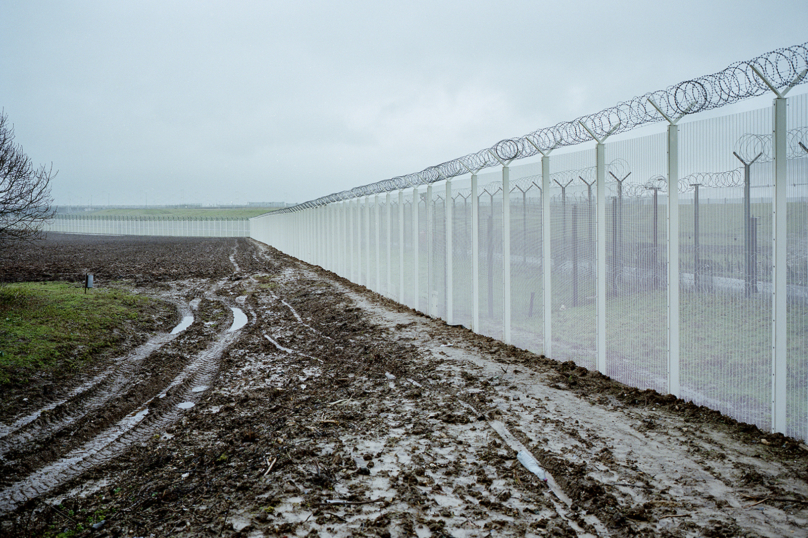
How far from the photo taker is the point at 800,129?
4.79 m

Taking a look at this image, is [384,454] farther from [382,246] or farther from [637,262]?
[382,246]

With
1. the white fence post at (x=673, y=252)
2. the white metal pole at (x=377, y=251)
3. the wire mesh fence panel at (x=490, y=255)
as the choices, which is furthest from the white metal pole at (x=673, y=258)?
the white metal pole at (x=377, y=251)

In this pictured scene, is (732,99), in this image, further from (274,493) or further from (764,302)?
(274,493)

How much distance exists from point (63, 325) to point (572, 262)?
31.8 feet

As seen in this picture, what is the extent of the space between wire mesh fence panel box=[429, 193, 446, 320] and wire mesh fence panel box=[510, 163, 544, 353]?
2.89 m

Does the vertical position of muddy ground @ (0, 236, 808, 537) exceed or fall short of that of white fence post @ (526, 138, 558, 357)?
it falls short

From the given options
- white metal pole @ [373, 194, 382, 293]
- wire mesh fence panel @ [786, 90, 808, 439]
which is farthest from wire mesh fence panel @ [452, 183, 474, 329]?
wire mesh fence panel @ [786, 90, 808, 439]

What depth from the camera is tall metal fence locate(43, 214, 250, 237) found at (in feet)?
294

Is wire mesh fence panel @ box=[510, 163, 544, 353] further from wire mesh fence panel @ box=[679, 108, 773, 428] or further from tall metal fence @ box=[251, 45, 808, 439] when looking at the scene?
wire mesh fence panel @ box=[679, 108, 773, 428]

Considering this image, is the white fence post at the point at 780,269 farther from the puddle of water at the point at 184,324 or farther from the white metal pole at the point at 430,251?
the puddle of water at the point at 184,324

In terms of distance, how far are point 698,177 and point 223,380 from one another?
21.8ft

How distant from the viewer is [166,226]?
9306 cm

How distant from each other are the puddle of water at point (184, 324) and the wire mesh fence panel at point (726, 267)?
33.4ft

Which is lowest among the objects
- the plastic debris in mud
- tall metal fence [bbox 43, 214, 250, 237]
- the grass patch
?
the plastic debris in mud
